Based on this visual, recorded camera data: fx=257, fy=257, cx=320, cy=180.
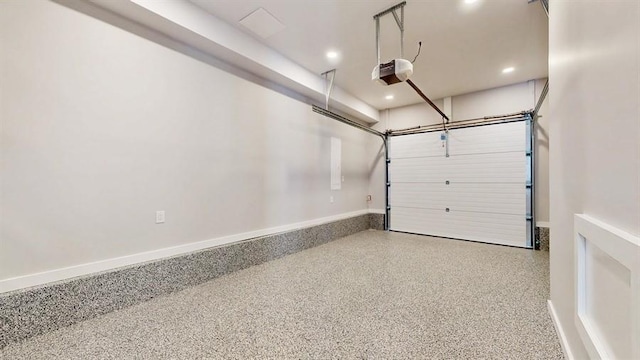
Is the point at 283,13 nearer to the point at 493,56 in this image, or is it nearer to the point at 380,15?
the point at 380,15

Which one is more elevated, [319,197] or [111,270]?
[319,197]

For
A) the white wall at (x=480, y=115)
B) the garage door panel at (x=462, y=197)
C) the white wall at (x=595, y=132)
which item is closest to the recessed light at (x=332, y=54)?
the white wall at (x=595, y=132)

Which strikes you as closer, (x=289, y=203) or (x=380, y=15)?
(x=380, y=15)

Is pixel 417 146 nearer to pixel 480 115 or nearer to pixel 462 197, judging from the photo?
pixel 480 115

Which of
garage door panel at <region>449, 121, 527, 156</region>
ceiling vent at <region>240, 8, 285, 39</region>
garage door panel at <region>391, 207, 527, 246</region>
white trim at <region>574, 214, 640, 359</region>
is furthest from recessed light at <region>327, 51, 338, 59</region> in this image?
garage door panel at <region>391, 207, 527, 246</region>

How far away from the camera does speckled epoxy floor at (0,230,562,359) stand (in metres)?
1.68

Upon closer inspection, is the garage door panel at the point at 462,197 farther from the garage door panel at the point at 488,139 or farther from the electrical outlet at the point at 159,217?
the electrical outlet at the point at 159,217

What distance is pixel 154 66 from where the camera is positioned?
8.67ft

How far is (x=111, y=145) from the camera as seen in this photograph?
2.33 meters

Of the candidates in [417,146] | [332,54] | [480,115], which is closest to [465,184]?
[417,146]

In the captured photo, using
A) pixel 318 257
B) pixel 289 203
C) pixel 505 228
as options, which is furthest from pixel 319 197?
pixel 505 228

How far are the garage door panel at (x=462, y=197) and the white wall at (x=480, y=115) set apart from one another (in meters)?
0.30

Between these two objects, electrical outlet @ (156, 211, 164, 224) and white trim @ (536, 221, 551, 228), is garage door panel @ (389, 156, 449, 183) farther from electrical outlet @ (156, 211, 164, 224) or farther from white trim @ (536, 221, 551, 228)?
electrical outlet @ (156, 211, 164, 224)

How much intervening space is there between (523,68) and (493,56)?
825 mm
